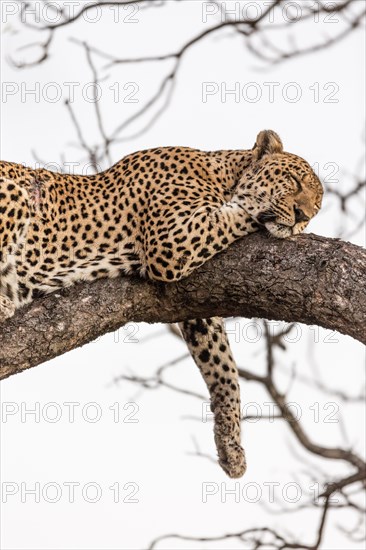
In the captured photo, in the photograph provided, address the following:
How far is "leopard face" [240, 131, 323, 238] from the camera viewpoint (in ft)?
26.2

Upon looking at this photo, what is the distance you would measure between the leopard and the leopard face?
11mm

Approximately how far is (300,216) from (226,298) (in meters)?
0.96

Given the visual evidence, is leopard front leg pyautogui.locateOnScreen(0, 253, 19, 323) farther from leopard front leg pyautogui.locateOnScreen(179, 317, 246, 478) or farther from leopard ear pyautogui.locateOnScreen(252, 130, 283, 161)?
leopard ear pyautogui.locateOnScreen(252, 130, 283, 161)

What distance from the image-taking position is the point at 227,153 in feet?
29.7

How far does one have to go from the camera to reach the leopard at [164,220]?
313 inches

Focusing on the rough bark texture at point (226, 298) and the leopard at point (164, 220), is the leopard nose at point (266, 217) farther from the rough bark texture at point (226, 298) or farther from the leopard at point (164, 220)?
the rough bark texture at point (226, 298)

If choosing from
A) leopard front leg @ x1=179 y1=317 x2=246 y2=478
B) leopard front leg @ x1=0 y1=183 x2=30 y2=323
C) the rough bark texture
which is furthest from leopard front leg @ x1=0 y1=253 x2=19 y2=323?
leopard front leg @ x1=179 y1=317 x2=246 y2=478

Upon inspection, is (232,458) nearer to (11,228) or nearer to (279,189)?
(279,189)

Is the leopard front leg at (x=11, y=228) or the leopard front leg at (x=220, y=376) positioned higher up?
the leopard front leg at (x=11, y=228)

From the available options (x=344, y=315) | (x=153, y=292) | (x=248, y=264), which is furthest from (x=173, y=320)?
(x=344, y=315)

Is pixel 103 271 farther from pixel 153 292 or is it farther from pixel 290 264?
pixel 290 264

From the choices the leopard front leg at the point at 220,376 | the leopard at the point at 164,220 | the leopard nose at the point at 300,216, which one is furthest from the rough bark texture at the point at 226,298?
the leopard front leg at the point at 220,376

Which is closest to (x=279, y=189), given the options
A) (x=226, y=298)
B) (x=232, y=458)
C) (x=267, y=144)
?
(x=267, y=144)

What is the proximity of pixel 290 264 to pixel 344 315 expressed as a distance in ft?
1.83
